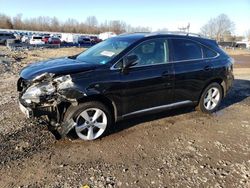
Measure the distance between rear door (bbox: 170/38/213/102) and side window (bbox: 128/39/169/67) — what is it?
0.65 ft

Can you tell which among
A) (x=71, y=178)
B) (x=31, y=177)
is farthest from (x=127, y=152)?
(x=31, y=177)

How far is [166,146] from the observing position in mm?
4789

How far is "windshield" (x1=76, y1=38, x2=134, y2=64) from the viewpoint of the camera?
16.9ft

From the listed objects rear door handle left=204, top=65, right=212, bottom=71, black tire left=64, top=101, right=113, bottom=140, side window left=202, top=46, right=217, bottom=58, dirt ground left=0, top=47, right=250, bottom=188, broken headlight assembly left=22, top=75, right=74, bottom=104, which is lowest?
dirt ground left=0, top=47, right=250, bottom=188

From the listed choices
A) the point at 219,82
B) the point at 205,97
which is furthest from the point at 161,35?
the point at 219,82

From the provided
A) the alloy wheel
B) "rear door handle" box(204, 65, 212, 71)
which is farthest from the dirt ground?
"rear door handle" box(204, 65, 212, 71)

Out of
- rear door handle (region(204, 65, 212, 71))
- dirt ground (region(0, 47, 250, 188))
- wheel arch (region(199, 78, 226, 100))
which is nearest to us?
dirt ground (region(0, 47, 250, 188))

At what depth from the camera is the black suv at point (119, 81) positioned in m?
4.56

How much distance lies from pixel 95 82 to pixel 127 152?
1250mm

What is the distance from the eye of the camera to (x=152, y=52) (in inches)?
214

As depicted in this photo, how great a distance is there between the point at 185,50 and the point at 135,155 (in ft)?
8.76

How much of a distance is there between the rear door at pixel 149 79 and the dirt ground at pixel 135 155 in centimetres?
55

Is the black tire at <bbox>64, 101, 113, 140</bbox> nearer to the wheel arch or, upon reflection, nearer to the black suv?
the black suv

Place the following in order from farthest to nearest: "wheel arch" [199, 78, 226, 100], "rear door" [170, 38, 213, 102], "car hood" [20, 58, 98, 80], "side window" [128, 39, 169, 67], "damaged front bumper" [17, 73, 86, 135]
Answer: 1. "wheel arch" [199, 78, 226, 100]
2. "rear door" [170, 38, 213, 102]
3. "side window" [128, 39, 169, 67]
4. "car hood" [20, 58, 98, 80]
5. "damaged front bumper" [17, 73, 86, 135]
